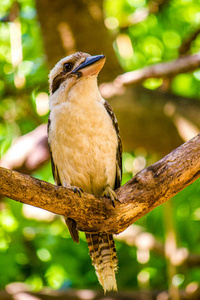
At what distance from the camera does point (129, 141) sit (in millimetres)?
6039

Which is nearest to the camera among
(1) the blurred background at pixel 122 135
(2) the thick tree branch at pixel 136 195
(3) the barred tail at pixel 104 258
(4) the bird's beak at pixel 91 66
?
(2) the thick tree branch at pixel 136 195

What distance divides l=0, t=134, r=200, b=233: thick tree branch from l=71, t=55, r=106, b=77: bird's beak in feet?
3.24

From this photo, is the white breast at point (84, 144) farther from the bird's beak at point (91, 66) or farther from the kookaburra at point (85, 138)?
the bird's beak at point (91, 66)

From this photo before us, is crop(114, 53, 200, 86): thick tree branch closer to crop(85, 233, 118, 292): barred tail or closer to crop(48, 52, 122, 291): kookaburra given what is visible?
crop(48, 52, 122, 291): kookaburra

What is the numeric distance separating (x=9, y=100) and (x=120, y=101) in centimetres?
186

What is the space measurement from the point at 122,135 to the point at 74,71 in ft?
7.03

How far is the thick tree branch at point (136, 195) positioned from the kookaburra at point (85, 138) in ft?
1.33

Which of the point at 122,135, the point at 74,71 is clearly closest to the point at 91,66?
the point at 74,71

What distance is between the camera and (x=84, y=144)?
383cm

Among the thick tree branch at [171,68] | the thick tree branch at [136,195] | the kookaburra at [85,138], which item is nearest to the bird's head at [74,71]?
the kookaburra at [85,138]

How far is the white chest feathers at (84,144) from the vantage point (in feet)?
12.5

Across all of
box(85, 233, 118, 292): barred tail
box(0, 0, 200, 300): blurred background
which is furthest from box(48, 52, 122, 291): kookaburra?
box(0, 0, 200, 300): blurred background

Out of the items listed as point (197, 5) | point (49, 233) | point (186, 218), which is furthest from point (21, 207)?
point (197, 5)

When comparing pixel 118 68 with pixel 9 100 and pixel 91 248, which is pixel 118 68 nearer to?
pixel 9 100
